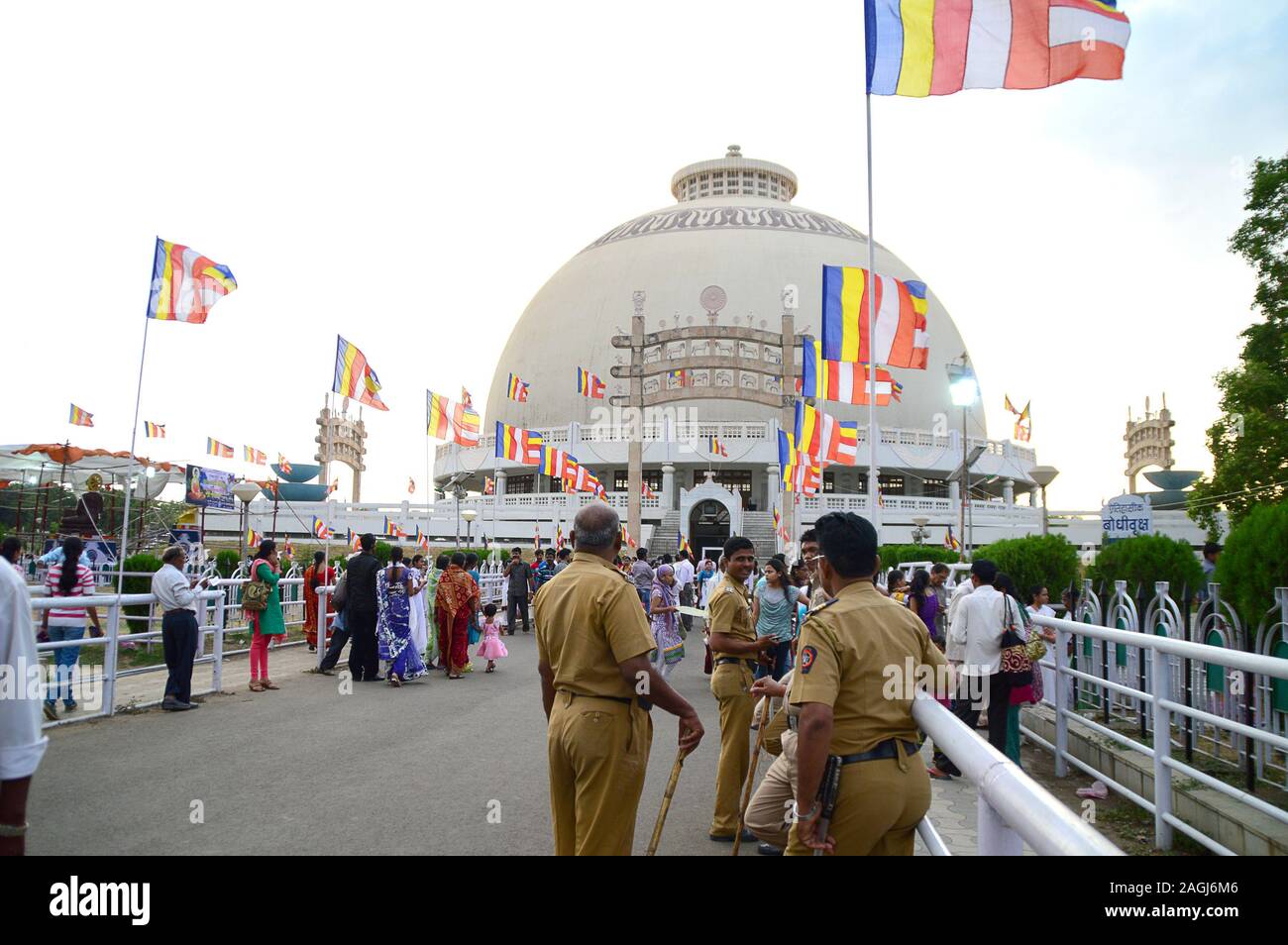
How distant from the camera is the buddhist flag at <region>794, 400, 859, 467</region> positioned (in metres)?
21.9

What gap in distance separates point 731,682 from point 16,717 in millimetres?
3874

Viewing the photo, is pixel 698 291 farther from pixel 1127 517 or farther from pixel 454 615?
pixel 454 615

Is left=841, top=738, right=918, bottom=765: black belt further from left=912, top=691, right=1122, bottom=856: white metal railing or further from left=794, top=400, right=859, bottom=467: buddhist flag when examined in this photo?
left=794, top=400, right=859, bottom=467: buddhist flag

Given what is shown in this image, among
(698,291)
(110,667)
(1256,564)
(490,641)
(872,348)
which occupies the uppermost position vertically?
(698,291)

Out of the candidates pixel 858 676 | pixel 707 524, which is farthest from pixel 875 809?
pixel 707 524

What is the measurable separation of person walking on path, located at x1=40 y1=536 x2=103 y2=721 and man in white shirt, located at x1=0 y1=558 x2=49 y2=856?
6847 millimetres

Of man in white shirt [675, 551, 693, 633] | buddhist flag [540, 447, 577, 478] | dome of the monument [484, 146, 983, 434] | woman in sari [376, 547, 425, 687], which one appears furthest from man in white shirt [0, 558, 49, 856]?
dome of the monument [484, 146, 983, 434]

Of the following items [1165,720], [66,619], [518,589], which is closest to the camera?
[1165,720]

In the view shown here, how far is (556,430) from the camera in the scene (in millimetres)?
43844

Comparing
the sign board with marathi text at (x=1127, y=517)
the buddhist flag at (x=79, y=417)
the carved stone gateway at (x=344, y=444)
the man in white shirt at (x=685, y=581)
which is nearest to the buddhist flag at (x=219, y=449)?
the buddhist flag at (x=79, y=417)

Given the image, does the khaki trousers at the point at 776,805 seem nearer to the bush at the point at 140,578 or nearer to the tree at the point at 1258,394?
the bush at the point at 140,578

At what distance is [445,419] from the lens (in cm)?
2702
